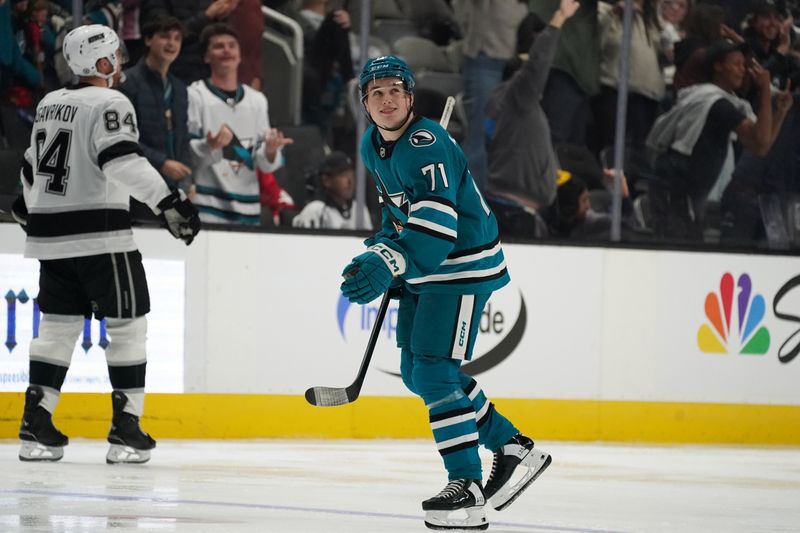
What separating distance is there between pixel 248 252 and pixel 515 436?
9.34 ft

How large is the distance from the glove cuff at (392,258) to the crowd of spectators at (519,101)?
321cm

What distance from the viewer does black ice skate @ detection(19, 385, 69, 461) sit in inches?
188

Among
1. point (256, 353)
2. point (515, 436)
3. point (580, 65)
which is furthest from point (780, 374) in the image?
point (515, 436)

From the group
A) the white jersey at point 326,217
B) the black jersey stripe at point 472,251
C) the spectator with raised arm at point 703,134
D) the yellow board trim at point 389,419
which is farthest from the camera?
the spectator with raised arm at point 703,134

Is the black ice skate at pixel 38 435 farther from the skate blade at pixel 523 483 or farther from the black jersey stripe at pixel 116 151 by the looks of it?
the skate blade at pixel 523 483

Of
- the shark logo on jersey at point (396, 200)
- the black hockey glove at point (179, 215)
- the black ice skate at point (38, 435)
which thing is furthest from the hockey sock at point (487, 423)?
the black ice skate at point (38, 435)

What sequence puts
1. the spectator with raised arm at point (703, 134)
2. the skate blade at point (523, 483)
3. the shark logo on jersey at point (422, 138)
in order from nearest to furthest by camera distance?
the shark logo on jersey at point (422, 138)
the skate blade at point (523, 483)
the spectator with raised arm at point (703, 134)

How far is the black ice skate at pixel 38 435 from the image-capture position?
479 cm

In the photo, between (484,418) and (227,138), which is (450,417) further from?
(227,138)

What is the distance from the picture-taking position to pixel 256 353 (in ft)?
20.6

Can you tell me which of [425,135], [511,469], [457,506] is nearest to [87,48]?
[425,135]

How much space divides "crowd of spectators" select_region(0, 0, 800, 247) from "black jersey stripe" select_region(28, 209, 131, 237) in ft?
4.39

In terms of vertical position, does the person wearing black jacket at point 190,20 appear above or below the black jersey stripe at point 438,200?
above

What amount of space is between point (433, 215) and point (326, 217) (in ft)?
11.0
